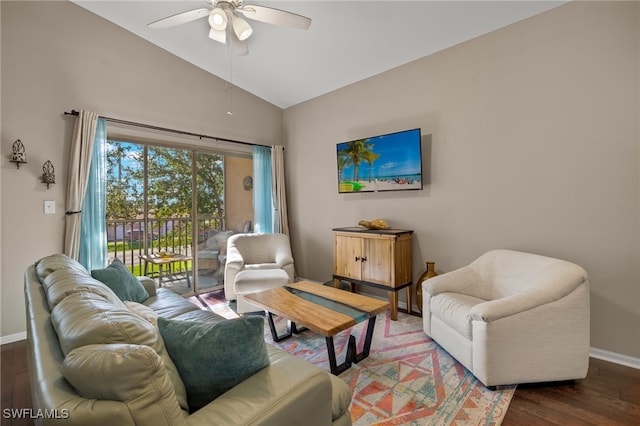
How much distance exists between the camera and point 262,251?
→ 4062mm

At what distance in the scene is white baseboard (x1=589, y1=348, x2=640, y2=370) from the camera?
7.22ft

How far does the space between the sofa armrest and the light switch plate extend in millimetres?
3016

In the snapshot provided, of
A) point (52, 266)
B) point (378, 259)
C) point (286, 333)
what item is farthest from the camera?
point (378, 259)

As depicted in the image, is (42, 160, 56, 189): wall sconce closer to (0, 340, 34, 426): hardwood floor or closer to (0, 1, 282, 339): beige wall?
(0, 1, 282, 339): beige wall

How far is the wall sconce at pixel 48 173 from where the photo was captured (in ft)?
9.29

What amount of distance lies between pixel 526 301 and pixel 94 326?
2252mm

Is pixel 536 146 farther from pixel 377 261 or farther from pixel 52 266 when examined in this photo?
pixel 52 266

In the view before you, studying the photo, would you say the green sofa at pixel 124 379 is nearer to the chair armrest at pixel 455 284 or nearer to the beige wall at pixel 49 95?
the chair armrest at pixel 455 284

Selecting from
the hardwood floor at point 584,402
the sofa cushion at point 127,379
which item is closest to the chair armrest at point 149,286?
the sofa cushion at point 127,379

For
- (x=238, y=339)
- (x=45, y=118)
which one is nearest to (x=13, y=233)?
(x=45, y=118)

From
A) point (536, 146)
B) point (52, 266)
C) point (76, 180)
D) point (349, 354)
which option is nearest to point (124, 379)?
point (52, 266)

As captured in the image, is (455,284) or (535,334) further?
(455,284)

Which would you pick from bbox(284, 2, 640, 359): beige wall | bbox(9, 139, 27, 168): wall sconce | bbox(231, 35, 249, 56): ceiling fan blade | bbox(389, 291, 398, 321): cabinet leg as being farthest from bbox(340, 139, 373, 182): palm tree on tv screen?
bbox(9, 139, 27, 168): wall sconce

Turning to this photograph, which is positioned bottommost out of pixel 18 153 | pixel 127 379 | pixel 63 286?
pixel 127 379
